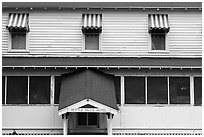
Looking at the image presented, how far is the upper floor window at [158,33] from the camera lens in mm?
22422

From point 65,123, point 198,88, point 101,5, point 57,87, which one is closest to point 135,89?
point 198,88

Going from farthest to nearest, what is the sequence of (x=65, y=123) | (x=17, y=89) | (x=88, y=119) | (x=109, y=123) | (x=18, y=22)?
(x=18, y=22) < (x=17, y=89) < (x=88, y=119) < (x=109, y=123) < (x=65, y=123)

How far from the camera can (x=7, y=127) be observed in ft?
69.3

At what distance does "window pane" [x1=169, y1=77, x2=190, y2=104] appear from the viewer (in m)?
21.6

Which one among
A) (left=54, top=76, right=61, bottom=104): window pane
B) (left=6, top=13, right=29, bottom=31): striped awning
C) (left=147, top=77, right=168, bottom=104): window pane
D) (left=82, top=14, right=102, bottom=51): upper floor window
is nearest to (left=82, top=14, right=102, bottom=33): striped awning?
(left=82, top=14, right=102, bottom=51): upper floor window

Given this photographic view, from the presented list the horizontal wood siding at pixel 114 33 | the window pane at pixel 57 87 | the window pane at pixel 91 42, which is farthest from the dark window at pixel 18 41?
the window pane at pixel 91 42

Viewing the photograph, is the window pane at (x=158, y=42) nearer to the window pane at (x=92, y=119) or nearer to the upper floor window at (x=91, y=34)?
the upper floor window at (x=91, y=34)

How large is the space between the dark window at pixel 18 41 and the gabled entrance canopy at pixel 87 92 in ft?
10.6

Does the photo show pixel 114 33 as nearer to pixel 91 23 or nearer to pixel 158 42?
pixel 91 23

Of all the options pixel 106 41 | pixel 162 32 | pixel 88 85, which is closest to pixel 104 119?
pixel 88 85

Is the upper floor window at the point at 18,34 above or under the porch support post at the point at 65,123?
above

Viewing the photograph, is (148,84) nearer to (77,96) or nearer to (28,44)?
(77,96)

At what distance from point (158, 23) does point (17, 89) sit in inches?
337

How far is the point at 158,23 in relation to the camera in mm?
22406
